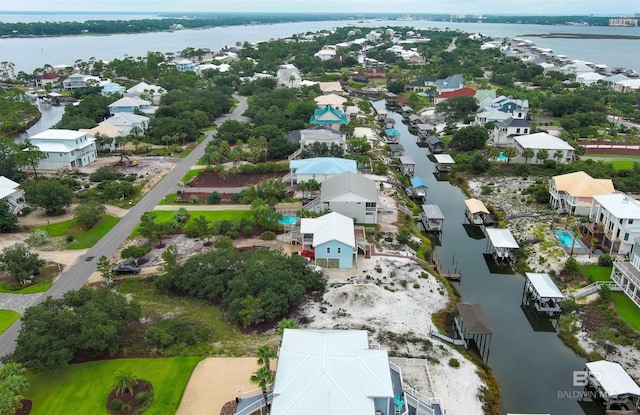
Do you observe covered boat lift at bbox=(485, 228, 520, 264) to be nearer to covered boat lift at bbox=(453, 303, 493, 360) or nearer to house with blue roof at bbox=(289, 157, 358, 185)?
covered boat lift at bbox=(453, 303, 493, 360)

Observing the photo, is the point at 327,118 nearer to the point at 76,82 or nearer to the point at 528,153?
the point at 528,153

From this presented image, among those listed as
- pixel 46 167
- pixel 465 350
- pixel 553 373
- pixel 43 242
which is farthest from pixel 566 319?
pixel 46 167

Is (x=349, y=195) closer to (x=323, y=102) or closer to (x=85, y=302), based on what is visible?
(x=85, y=302)

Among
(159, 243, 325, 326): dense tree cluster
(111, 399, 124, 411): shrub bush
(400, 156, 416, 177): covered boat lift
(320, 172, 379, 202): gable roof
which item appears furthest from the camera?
(400, 156, 416, 177): covered boat lift

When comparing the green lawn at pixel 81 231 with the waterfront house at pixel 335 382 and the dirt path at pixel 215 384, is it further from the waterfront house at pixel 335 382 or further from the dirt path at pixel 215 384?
the waterfront house at pixel 335 382

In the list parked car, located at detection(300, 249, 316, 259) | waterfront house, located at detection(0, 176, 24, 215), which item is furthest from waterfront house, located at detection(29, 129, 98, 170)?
parked car, located at detection(300, 249, 316, 259)
